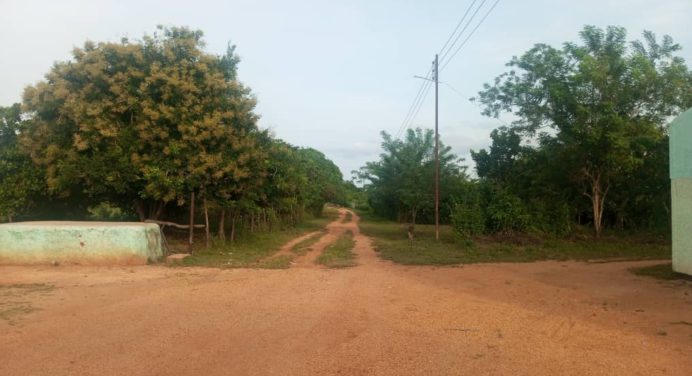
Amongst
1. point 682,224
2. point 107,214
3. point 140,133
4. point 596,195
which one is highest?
point 140,133

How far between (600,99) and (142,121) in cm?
1611

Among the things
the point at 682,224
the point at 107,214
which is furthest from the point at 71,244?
the point at 682,224

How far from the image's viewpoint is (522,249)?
18.4m

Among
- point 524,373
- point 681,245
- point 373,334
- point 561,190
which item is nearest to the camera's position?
point 524,373

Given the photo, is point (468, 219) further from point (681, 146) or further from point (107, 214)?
point (107, 214)

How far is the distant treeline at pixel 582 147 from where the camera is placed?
18453 mm

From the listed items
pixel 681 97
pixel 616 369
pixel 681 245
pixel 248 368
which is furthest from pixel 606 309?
pixel 681 97

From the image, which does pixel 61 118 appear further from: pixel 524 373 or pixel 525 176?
pixel 525 176

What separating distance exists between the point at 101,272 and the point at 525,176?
18374 mm

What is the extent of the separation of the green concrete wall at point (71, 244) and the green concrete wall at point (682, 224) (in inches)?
515

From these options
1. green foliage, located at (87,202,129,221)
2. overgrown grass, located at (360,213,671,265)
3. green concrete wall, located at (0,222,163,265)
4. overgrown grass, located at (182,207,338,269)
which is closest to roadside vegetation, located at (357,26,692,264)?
overgrown grass, located at (360,213,671,265)

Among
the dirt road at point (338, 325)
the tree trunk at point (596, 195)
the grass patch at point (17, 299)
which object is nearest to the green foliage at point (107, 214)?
the dirt road at point (338, 325)

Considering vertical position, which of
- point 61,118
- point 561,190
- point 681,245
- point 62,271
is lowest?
point 62,271

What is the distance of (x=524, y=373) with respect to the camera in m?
5.09
